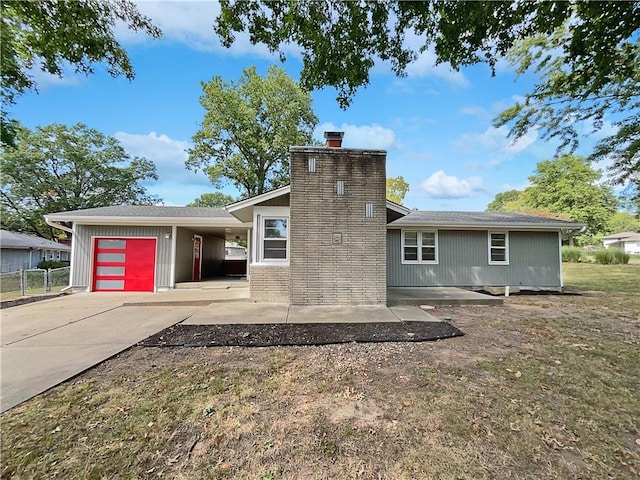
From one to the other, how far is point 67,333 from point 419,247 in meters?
10.9

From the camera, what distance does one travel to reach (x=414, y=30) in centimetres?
479

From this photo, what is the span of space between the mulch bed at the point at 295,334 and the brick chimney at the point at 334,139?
4.93 m

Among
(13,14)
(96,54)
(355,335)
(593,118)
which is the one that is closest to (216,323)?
(355,335)

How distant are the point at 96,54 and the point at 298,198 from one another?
4.73 meters

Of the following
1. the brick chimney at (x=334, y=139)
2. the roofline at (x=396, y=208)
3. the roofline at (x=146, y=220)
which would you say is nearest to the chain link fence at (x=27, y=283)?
the roofline at (x=146, y=220)

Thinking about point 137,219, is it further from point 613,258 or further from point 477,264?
point 613,258

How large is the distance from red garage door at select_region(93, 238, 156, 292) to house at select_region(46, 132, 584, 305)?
0.04 meters

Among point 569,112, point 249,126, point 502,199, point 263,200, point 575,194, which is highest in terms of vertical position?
point 502,199

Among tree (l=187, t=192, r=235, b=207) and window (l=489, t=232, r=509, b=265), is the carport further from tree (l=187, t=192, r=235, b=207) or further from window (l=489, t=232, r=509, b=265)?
tree (l=187, t=192, r=235, b=207)

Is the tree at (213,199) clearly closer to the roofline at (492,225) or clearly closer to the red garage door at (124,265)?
the red garage door at (124,265)

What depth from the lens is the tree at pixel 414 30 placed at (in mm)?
3957

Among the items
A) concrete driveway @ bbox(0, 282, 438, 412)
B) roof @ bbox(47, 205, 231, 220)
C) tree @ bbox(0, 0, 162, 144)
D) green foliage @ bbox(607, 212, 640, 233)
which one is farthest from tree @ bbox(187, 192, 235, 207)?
green foliage @ bbox(607, 212, 640, 233)

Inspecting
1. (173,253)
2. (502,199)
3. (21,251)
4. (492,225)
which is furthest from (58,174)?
(502,199)

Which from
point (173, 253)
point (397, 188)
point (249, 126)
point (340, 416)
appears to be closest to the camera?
point (340, 416)
